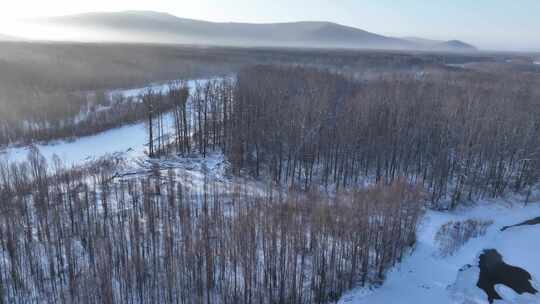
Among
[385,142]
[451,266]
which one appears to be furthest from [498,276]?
[385,142]

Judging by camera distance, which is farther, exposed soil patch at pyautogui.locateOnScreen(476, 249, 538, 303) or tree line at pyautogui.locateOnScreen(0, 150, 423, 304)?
exposed soil patch at pyautogui.locateOnScreen(476, 249, 538, 303)

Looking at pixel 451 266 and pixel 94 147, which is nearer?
pixel 451 266

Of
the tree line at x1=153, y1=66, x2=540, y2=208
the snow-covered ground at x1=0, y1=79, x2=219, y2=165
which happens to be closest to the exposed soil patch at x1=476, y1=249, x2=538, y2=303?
the tree line at x1=153, y1=66, x2=540, y2=208

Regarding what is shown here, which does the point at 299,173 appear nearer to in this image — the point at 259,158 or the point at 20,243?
the point at 259,158

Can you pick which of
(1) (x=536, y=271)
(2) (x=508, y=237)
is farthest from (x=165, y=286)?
(2) (x=508, y=237)

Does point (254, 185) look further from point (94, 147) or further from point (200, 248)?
point (94, 147)

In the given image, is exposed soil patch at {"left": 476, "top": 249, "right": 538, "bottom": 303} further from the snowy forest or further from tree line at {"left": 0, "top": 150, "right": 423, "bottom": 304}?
tree line at {"left": 0, "top": 150, "right": 423, "bottom": 304}
